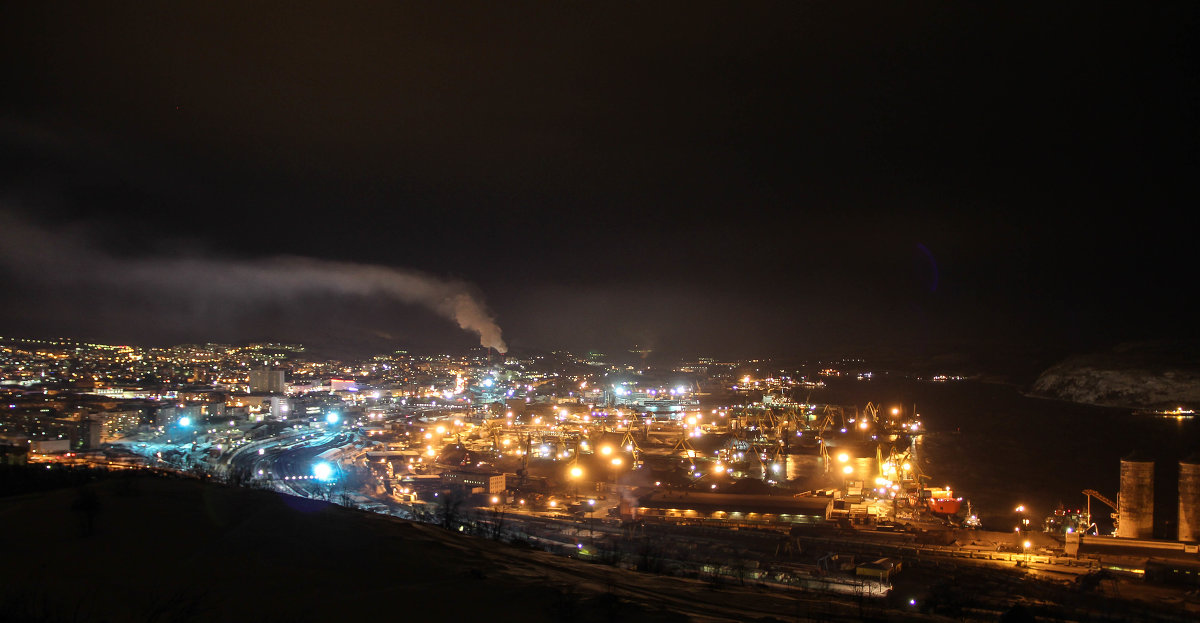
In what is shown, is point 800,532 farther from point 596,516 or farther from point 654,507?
point 596,516

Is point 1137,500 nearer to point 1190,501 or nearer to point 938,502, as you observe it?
Result: point 1190,501

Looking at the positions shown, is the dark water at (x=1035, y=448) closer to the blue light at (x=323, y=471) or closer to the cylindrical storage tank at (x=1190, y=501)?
the cylindrical storage tank at (x=1190, y=501)

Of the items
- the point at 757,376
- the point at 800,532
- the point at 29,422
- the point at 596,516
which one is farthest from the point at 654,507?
the point at 757,376

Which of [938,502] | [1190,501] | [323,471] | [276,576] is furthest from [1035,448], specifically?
[276,576]

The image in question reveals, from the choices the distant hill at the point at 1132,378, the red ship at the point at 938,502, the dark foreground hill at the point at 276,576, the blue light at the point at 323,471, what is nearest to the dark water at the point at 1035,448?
the red ship at the point at 938,502

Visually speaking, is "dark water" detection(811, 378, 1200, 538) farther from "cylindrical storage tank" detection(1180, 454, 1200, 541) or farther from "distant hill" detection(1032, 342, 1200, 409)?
"distant hill" detection(1032, 342, 1200, 409)

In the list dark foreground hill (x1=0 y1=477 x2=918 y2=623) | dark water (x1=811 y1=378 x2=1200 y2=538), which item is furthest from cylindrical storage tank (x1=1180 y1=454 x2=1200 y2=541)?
dark foreground hill (x1=0 y1=477 x2=918 y2=623)
